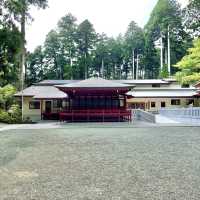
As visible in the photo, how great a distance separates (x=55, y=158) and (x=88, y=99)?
19296 mm

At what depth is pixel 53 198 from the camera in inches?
181

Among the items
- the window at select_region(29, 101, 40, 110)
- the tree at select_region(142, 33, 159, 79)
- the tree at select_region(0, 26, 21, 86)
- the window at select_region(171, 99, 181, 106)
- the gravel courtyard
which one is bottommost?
the gravel courtyard

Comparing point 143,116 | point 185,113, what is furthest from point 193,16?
point 143,116

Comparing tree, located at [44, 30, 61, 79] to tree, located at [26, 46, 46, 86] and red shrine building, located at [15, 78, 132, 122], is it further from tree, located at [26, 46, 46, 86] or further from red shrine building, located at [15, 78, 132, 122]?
red shrine building, located at [15, 78, 132, 122]

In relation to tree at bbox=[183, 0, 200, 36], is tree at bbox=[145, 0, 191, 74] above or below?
above

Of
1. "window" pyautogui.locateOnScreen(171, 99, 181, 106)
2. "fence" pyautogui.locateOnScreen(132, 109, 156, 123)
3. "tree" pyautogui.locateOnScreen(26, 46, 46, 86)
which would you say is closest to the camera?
Result: "fence" pyautogui.locateOnScreen(132, 109, 156, 123)

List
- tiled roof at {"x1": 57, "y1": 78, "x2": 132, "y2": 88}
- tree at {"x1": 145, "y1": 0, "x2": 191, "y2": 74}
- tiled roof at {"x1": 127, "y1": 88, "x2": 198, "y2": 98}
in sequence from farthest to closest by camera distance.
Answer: tree at {"x1": 145, "y1": 0, "x2": 191, "y2": 74}
tiled roof at {"x1": 127, "y1": 88, "x2": 198, "y2": 98}
tiled roof at {"x1": 57, "y1": 78, "x2": 132, "y2": 88}

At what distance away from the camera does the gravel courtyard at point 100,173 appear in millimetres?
4840

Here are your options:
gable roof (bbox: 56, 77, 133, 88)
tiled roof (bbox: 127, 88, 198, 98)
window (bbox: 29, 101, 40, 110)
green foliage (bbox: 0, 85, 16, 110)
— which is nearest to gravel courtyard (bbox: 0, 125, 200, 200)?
gable roof (bbox: 56, 77, 133, 88)

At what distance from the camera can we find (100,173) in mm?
6223

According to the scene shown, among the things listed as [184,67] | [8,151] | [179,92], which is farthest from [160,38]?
[8,151]

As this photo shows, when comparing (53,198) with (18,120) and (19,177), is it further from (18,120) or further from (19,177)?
(18,120)

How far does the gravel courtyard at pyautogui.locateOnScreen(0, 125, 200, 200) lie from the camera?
4840 millimetres

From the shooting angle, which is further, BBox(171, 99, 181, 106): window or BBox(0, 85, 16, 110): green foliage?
BBox(171, 99, 181, 106): window
